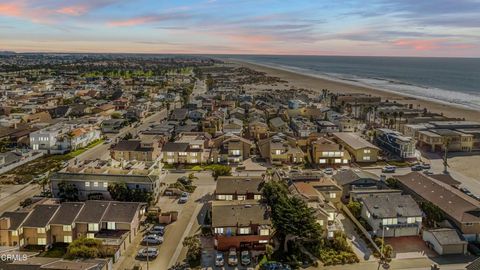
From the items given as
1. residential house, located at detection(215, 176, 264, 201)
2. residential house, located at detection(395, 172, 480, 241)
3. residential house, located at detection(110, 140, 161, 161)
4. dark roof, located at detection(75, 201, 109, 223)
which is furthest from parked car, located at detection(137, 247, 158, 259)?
residential house, located at detection(395, 172, 480, 241)

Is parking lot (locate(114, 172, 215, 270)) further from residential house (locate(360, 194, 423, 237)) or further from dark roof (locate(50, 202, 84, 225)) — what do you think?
residential house (locate(360, 194, 423, 237))

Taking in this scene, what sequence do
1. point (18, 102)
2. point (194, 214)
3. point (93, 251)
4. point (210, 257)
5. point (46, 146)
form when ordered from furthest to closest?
point (18, 102)
point (46, 146)
point (194, 214)
point (210, 257)
point (93, 251)

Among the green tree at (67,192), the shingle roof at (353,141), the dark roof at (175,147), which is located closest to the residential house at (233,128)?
A: the dark roof at (175,147)

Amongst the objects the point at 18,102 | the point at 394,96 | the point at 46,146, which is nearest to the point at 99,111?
the point at 18,102

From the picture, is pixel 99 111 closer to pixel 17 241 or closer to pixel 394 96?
pixel 17 241

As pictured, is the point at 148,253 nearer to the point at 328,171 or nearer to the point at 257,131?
the point at 328,171
